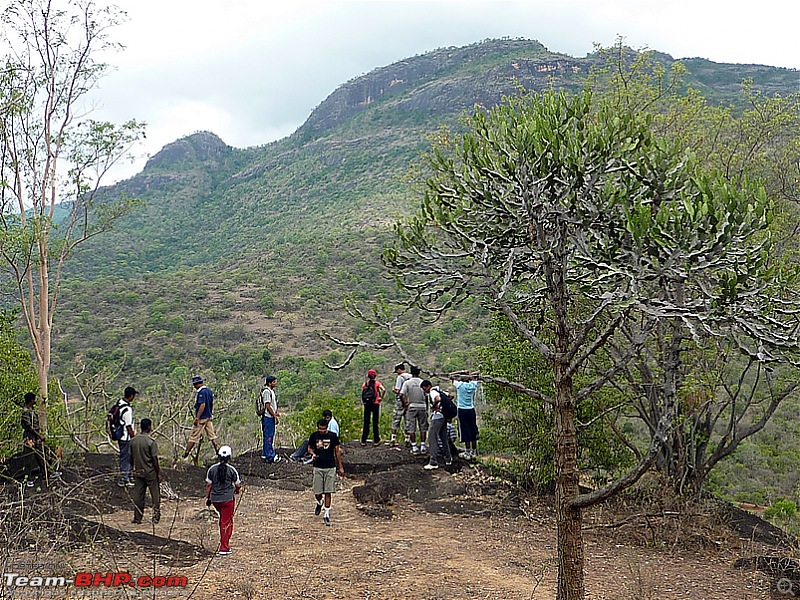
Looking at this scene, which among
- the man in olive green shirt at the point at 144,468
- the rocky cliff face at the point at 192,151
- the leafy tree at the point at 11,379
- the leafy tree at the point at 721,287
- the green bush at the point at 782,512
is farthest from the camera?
the rocky cliff face at the point at 192,151

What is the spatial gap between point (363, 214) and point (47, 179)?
28.0m

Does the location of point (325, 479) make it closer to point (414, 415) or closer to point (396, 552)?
point (396, 552)

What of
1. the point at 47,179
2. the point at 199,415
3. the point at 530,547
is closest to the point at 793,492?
the point at 530,547

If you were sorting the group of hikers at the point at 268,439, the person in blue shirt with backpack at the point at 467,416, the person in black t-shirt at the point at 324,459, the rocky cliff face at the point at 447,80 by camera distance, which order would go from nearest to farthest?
the group of hikers at the point at 268,439
the person in black t-shirt at the point at 324,459
the person in blue shirt with backpack at the point at 467,416
the rocky cliff face at the point at 447,80

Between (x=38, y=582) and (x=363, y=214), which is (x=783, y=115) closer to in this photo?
(x=38, y=582)

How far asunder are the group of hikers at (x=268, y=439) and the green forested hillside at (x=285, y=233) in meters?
4.17

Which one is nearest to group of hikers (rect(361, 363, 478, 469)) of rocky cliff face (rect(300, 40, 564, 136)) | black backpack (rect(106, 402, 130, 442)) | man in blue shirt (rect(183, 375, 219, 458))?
man in blue shirt (rect(183, 375, 219, 458))

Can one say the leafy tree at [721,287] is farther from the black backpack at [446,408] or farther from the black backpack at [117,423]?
the black backpack at [117,423]

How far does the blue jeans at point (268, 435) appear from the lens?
12.2 m

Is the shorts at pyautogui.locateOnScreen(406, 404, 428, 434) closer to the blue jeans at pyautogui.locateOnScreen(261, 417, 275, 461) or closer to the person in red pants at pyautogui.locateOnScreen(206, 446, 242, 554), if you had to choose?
the blue jeans at pyautogui.locateOnScreen(261, 417, 275, 461)

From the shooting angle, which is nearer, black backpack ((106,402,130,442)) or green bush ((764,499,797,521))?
black backpack ((106,402,130,442))

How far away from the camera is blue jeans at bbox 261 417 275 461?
1222 centimetres

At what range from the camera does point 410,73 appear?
78.4 m
